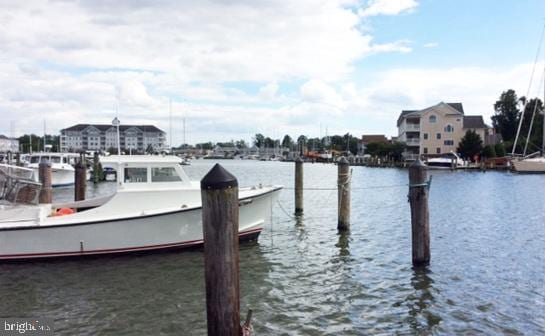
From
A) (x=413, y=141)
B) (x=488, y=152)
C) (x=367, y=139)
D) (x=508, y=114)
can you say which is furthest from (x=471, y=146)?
(x=367, y=139)

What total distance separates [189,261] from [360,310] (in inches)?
213

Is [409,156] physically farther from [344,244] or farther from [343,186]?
[344,244]

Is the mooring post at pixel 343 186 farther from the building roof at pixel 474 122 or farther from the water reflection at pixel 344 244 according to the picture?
the building roof at pixel 474 122

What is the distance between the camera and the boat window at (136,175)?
568 inches

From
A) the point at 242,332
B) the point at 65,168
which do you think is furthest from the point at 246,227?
the point at 65,168

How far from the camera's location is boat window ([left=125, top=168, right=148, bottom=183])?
47.4 feet

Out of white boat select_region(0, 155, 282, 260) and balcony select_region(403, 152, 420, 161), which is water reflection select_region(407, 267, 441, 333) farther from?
balcony select_region(403, 152, 420, 161)

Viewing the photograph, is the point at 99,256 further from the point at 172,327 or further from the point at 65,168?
the point at 65,168

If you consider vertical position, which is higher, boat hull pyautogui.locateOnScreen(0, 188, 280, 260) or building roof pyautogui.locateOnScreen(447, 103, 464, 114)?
building roof pyautogui.locateOnScreen(447, 103, 464, 114)

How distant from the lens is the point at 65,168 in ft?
137

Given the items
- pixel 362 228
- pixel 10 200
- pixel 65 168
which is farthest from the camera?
pixel 65 168

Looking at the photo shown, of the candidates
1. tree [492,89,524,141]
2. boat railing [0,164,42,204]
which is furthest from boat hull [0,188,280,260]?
tree [492,89,524,141]

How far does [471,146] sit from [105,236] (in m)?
77.8

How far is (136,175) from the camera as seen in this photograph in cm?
1446
